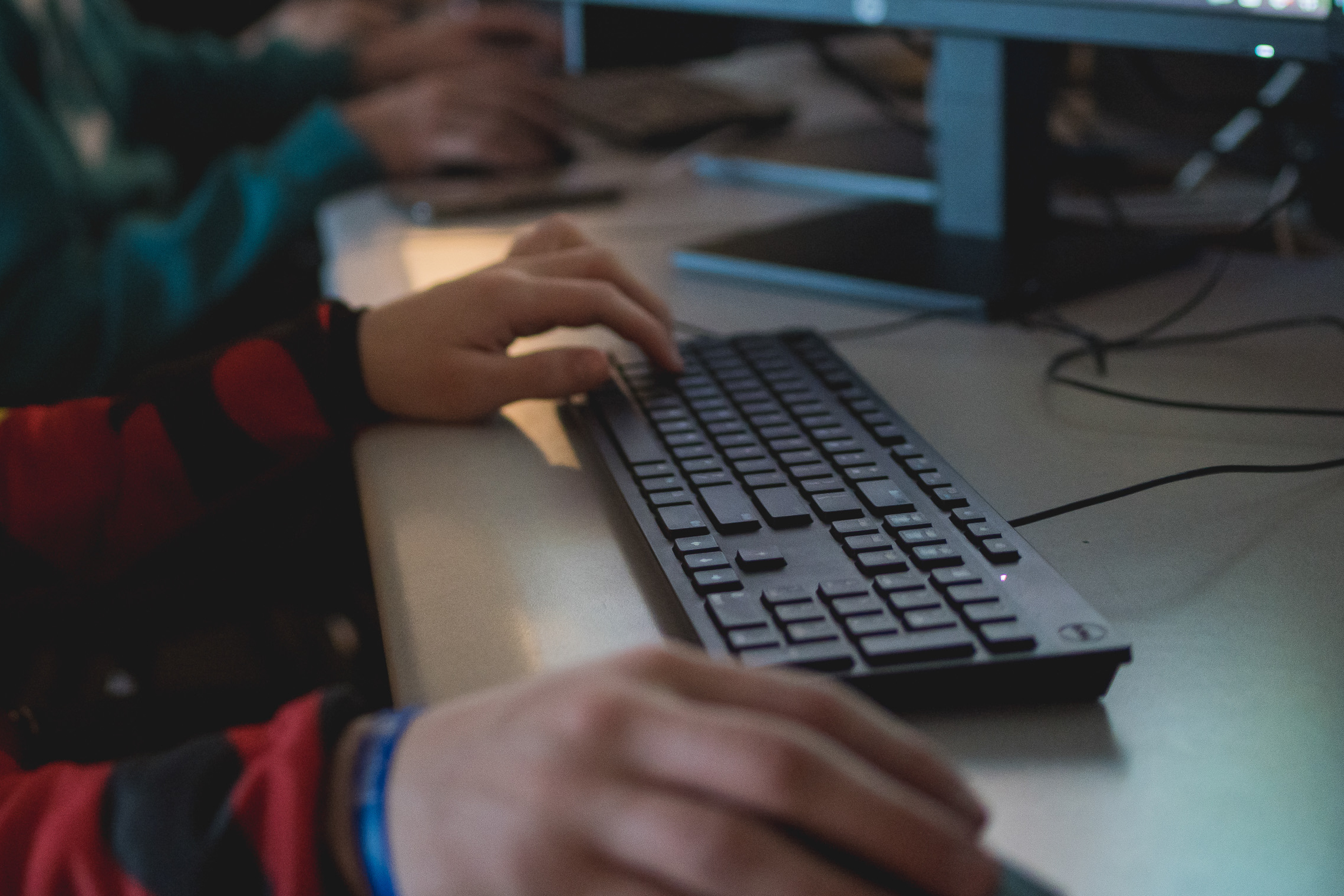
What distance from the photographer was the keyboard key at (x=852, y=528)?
444 mm

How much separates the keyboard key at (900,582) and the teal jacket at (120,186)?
863 millimetres

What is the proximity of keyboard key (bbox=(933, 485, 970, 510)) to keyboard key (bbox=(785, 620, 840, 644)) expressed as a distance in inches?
4.0

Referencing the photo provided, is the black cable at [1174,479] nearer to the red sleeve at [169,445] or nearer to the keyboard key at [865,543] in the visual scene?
the keyboard key at [865,543]

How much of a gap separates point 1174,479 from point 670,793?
339 millimetres

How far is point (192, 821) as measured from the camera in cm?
35

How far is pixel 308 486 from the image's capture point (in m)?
0.70

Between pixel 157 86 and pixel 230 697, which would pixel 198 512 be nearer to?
pixel 230 697

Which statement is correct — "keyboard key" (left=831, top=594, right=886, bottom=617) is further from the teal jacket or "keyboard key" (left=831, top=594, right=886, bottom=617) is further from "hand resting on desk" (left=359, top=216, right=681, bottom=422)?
the teal jacket

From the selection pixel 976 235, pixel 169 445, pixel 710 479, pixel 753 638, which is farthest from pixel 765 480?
pixel 976 235

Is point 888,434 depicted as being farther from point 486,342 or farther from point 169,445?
point 169,445

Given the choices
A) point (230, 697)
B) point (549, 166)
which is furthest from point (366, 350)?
point (549, 166)

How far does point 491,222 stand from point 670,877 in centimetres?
82

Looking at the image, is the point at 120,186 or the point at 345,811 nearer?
the point at 345,811

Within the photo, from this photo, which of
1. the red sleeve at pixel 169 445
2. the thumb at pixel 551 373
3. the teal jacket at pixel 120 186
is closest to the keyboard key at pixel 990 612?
the thumb at pixel 551 373
